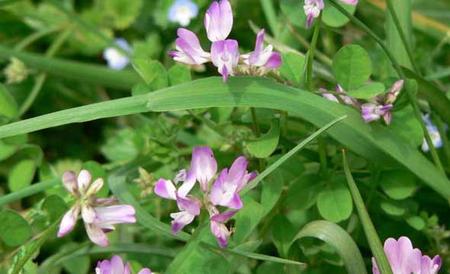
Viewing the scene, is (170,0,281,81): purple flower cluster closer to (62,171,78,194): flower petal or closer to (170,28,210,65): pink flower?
(170,28,210,65): pink flower

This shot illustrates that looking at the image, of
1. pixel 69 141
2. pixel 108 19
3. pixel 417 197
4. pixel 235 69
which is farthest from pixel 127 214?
pixel 108 19

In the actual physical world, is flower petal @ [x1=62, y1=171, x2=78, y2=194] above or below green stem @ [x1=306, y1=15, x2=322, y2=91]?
below

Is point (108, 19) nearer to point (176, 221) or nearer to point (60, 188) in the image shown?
point (60, 188)

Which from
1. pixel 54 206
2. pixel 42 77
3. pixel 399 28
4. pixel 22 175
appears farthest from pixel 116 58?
pixel 399 28

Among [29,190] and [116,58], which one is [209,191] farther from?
[116,58]

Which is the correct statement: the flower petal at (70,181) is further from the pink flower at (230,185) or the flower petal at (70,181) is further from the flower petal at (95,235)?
the pink flower at (230,185)

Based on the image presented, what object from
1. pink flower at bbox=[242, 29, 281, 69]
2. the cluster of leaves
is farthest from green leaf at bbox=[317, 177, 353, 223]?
pink flower at bbox=[242, 29, 281, 69]
